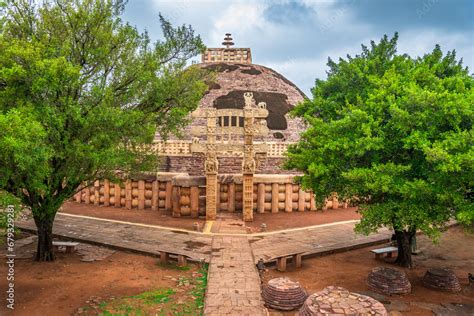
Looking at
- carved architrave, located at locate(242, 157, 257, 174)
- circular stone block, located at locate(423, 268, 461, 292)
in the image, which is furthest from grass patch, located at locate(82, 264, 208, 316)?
carved architrave, located at locate(242, 157, 257, 174)

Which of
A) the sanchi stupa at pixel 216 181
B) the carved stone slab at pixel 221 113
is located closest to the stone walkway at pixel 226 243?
the sanchi stupa at pixel 216 181

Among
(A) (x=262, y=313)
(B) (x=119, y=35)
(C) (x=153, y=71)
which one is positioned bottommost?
(A) (x=262, y=313)

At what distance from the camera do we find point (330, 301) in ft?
20.2

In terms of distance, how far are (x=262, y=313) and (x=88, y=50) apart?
23.8 feet

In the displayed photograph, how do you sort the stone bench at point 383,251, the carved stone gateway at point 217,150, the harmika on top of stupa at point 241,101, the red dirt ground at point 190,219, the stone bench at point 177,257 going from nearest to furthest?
the stone bench at point 177,257, the stone bench at point 383,251, the red dirt ground at point 190,219, the carved stone gateway at point 217,150, the harmika on top of stupa at point 241,101

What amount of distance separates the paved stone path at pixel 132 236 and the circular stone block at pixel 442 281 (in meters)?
5.35

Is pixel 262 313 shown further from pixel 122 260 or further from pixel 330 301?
pixel 122 260

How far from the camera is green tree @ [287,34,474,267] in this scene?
275 inches

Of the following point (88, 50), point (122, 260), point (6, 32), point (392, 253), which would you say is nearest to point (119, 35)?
point (88, 50)

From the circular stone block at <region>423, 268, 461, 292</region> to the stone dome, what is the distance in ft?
53.3

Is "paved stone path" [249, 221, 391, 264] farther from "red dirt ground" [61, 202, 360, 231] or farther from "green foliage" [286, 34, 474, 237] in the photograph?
"green foliage" [286, 34, 474, 237]

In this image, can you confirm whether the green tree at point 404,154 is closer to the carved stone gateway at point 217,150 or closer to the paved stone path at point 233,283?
the paved stone path at point 233,283

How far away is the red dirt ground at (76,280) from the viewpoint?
288 inches

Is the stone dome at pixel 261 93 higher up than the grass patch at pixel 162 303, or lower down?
higher up
